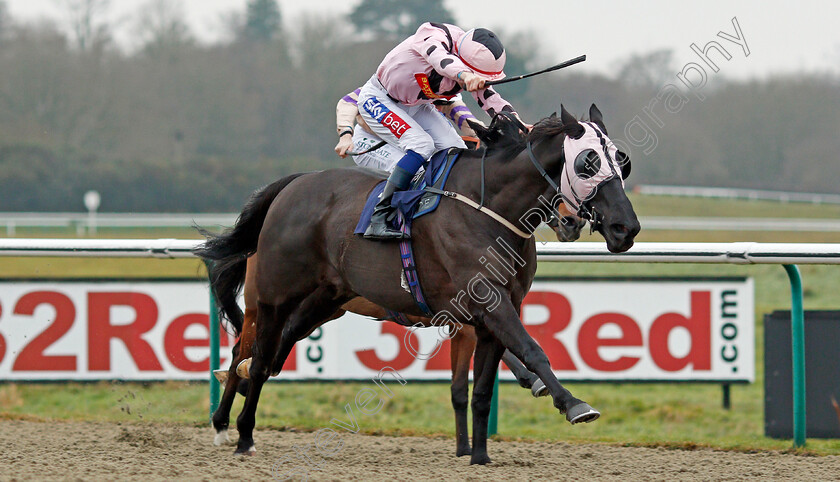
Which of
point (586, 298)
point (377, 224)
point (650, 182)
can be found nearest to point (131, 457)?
point (377, 224)

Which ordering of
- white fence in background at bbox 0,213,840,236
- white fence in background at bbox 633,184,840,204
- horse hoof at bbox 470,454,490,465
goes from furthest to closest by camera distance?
white fence in background at bbox 633,184,840,204 < white fence in background at bbox 0,213,840,236 < horse hoof at bbox 470,454,490,465

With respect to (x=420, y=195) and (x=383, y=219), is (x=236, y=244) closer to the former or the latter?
(x=383, y=219)

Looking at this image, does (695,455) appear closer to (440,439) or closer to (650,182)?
(440,439)

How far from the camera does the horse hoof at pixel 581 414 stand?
3640 mm

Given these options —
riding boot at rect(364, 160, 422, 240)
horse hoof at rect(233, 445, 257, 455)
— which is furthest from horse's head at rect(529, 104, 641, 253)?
horse hoof at rect(233, 445, 257, 455)

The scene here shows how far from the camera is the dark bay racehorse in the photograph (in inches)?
158

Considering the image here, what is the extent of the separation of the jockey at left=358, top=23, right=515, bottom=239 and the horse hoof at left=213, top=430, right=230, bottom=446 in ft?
4.80

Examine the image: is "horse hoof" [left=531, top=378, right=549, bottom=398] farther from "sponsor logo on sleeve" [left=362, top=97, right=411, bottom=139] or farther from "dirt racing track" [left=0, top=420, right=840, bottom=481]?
"sponsor logo on sleeve" [left=362, top=97, right=411, bottom=139]

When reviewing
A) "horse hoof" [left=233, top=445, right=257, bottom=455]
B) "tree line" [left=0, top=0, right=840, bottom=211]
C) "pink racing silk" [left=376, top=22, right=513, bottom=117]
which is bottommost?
"horse hoof" [left=233, top=445, right=257, bottom=455]

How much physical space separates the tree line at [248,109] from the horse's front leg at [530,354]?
27850 millimetres

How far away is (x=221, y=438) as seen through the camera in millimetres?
5113

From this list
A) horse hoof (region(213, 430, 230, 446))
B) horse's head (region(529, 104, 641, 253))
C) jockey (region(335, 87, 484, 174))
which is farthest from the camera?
horse hoof (region(213, 430, 230, 446))

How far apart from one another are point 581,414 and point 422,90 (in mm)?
1814

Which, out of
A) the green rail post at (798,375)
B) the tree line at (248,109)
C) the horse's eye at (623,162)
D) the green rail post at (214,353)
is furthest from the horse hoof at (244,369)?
the tree line at (248,109)
